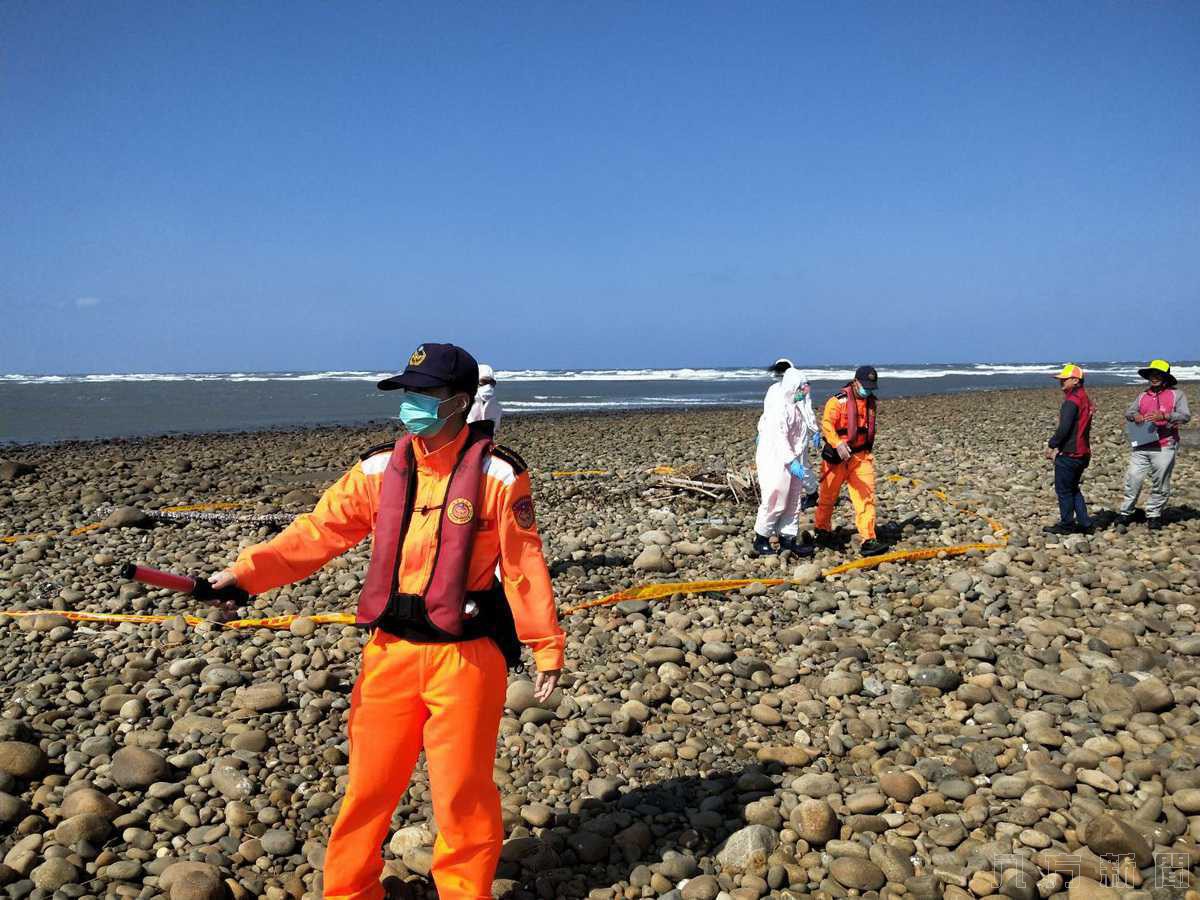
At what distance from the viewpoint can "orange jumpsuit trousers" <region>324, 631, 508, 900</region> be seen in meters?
2.91

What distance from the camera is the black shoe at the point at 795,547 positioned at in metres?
8.49

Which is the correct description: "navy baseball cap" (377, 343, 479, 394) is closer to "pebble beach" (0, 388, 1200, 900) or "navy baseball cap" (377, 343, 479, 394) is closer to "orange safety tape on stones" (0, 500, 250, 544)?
"pebble beach" (0, 388, 1200, 900)

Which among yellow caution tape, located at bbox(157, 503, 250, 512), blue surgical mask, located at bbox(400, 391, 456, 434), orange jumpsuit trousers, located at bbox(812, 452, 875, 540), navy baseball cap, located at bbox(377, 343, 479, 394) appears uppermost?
navy baseball cap, located at bbox(377, 343, 479, 394)

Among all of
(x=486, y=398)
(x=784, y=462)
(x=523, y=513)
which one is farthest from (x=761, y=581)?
(x=523, y=513)

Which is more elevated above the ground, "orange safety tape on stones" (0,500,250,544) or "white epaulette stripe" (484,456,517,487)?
"white epaulette stripe" (484,456,517,487)

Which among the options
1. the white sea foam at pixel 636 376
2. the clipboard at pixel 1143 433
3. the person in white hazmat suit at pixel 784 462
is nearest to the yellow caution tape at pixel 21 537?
the person in white hazmat suit at pixel 784 462

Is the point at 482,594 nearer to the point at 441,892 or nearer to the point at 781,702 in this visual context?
the point at 441,892

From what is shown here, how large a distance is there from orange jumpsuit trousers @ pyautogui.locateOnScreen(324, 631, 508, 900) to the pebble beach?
568 mm

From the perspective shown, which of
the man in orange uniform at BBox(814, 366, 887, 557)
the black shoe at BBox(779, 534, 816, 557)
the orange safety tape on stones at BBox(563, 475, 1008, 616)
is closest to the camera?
the orange safety tape on stones at BBox(563, 475, 1008, 616)

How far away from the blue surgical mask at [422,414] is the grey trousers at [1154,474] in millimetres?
8833

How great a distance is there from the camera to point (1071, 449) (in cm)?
896

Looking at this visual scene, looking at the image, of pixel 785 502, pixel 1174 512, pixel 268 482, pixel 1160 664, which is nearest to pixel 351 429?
pixel 268 482

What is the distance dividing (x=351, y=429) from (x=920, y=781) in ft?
81.5

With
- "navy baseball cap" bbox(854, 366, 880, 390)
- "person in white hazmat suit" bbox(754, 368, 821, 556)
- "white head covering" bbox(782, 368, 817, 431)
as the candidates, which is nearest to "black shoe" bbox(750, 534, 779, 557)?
"person in white hazmat suit" bbox(754, 368, 821, 556)
